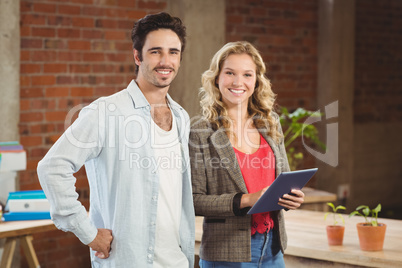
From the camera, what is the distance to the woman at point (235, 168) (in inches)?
84.4

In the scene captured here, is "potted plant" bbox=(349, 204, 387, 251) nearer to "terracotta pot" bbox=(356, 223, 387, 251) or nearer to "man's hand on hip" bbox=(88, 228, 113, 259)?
"terracotta pot" bbox=(356, 223, 387, 251)

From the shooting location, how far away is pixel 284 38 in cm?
534

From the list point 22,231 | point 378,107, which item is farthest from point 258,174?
point 378,107

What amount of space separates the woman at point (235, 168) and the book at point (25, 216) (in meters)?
1.20

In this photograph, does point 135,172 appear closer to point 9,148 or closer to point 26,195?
A: point 26,195

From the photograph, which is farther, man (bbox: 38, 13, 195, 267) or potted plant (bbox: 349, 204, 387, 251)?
potted plant (bbox: 349, 204, 387, 251)

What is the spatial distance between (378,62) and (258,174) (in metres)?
4.49

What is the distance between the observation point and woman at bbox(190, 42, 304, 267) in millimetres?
2143

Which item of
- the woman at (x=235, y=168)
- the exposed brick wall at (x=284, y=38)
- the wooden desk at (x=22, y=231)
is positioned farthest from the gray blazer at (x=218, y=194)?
the exposed brick wall at (x=284, y=38)

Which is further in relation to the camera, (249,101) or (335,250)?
(335,250)

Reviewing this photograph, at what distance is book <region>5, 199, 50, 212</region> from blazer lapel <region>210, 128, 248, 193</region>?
131cm

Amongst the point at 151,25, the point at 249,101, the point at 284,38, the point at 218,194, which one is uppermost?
the point at 284,38

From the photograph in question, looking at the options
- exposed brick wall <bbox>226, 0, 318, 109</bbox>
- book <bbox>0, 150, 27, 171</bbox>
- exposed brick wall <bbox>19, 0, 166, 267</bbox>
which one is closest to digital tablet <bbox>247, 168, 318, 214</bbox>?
book <bbox>0, 150, 27, 171</bbox>

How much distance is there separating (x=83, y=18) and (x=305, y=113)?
1667 millimetres
